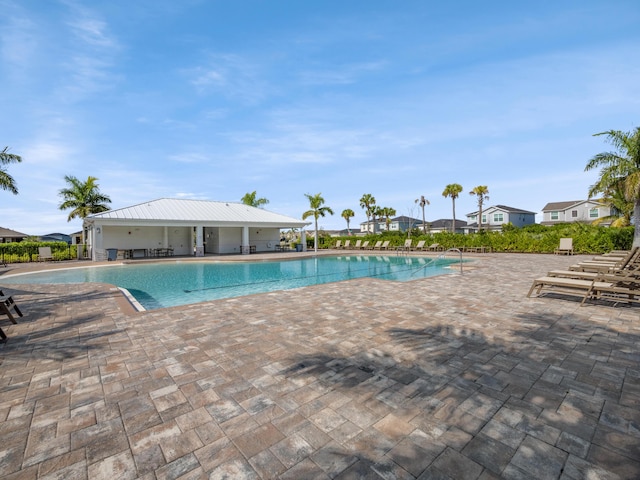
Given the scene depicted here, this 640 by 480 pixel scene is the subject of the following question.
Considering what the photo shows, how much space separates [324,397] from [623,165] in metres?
19.9

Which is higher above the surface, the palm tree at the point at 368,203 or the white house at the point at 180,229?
the palm tree at the point at 368,203

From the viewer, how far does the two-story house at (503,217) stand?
156ft

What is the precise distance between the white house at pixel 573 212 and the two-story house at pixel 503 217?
2.91 m

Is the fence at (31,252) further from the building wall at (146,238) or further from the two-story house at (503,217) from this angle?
the two-story house at (503,217)

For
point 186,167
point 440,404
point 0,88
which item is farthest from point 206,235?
point 440,404

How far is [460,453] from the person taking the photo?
219 cm

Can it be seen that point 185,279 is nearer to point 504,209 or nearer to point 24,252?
point 24,252

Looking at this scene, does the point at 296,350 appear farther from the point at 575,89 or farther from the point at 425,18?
the point at 575,89

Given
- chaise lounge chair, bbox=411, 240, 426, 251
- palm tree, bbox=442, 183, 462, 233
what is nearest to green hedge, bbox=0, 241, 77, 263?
chaise lounge chair, bbox=411, 240, 426, 251

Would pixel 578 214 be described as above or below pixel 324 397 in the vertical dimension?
above

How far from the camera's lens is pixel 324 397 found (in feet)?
9.91

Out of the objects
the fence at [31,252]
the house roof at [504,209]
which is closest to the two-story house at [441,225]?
the house roof at [504,209]

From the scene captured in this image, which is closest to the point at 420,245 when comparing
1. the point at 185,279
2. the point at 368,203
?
the point at 185,279

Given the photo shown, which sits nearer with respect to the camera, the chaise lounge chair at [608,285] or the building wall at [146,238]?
the chaise lounge chair at [608,285]
